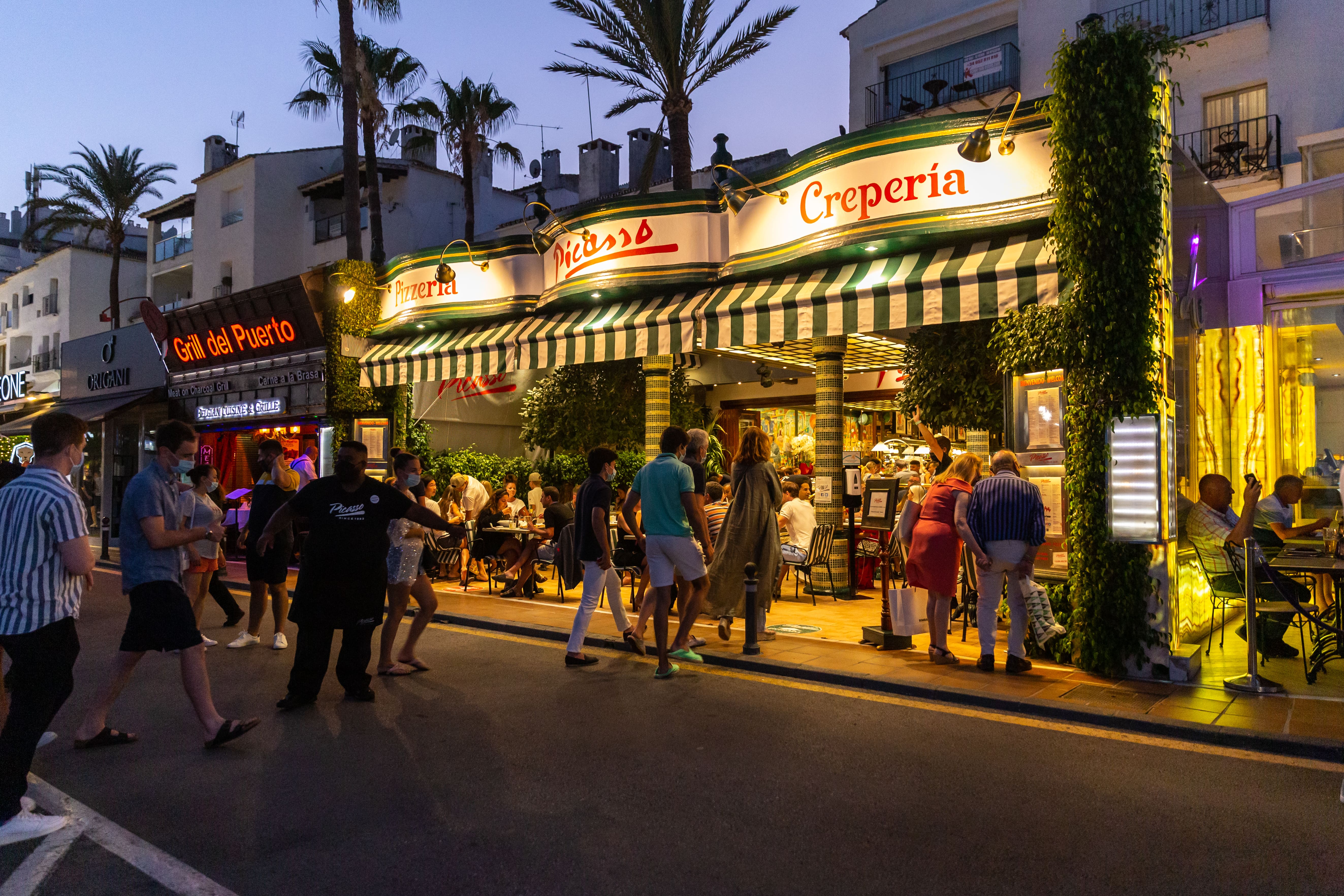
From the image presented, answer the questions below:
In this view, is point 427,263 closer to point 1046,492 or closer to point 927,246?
point 927,246

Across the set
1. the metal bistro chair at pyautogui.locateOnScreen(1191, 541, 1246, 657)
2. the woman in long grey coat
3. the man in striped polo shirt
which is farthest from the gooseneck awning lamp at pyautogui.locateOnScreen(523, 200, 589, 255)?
the man in striped polo shirt

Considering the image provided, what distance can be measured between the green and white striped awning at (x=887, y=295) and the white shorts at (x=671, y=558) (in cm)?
366

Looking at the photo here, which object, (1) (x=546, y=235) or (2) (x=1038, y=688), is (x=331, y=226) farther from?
(2) (x=1038, y=688)

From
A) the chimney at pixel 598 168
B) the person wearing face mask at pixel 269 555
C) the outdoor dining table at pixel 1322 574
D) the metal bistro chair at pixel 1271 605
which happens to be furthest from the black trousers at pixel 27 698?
the chimney at pixel 598 168

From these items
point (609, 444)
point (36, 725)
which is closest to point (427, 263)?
point (609, 444)

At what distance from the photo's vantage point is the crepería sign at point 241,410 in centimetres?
1819

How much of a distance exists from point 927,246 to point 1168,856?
7240mm

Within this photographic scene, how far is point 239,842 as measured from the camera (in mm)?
3918

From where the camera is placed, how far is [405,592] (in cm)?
751

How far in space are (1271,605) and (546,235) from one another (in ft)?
33.6

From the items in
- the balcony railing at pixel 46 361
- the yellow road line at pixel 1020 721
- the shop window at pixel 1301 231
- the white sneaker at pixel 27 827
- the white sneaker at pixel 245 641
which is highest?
the balcony railing at pixel 46 361

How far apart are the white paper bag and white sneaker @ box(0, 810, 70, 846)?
5.92 meters

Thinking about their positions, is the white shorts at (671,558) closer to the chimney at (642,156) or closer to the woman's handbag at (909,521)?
the woman's handbag at (909,521)

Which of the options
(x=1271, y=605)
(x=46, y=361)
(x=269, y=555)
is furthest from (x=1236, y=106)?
(x=46, y=361)
